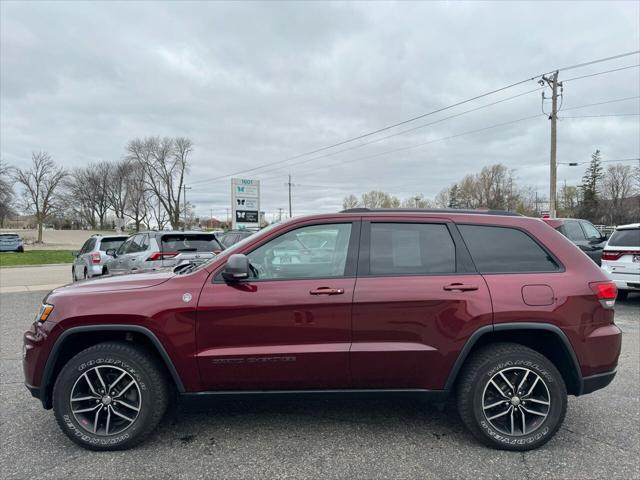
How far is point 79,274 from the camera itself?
1191 centimetres

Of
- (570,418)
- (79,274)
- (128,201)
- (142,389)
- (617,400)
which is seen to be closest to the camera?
(142,389)

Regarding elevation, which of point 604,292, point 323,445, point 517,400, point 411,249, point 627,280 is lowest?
point 323,445

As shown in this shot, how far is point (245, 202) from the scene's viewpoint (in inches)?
955

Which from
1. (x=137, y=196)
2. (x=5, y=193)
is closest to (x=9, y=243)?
(x=5, y=193)

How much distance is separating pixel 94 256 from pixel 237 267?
387 inches

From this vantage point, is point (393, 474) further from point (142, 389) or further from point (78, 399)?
point (78, 399)

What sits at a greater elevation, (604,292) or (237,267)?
(237,267)

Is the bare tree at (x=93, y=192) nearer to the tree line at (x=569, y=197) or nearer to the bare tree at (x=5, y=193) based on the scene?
the bare tree at (x=5, y=193)

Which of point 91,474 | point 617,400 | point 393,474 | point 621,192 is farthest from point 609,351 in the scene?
point 621,192

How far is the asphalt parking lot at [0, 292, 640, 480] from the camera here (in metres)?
2.63

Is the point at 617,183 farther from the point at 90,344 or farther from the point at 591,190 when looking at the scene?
the point at 90,344

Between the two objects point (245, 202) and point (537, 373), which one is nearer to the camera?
point (537, 373)

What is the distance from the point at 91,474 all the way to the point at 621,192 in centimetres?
7701

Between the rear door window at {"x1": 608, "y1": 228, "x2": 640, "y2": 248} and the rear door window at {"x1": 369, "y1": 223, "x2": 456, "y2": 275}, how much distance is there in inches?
270
